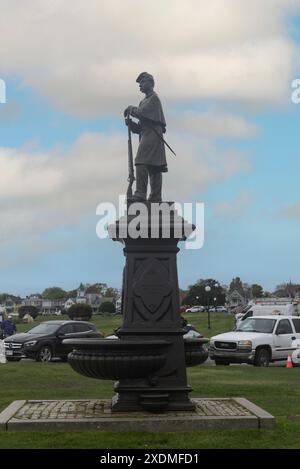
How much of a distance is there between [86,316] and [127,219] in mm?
52124

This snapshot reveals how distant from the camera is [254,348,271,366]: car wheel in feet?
70.9

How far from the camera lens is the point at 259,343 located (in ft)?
71.4

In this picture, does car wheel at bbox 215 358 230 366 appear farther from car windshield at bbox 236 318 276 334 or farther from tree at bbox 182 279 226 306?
tree at bbox 182 279 226 306

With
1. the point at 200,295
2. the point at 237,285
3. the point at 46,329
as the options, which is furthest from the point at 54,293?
the point at 46,329

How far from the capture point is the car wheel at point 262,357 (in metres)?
21.6

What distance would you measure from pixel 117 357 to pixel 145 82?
410 centimetres

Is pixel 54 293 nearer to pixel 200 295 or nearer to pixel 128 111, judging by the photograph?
pixel 200 295

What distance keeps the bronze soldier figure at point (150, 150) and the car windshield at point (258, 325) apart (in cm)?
1256

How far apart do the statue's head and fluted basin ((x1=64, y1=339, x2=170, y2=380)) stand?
12.3 ft

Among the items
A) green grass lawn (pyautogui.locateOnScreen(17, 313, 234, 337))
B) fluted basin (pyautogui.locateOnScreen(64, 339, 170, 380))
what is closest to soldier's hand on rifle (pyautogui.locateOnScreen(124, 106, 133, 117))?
fluted basin (pyautogui.locateOnScreen(64, 339, 170, 380))

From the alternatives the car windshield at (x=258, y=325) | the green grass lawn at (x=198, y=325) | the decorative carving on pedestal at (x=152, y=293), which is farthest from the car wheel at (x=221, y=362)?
the green grass lawn at (x=198, y=325)

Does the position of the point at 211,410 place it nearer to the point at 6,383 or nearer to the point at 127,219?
the point at 127,219

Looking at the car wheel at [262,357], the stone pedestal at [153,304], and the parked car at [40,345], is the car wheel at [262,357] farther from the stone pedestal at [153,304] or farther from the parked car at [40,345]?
the stone pedestal at [153,304]

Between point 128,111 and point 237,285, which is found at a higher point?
point 237,285
